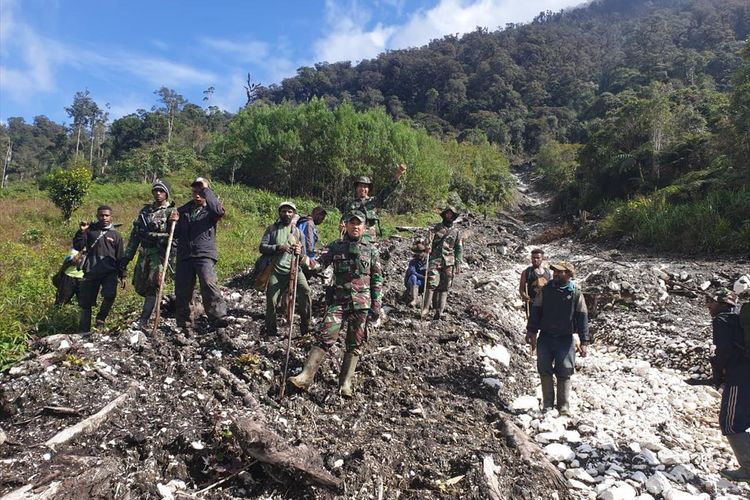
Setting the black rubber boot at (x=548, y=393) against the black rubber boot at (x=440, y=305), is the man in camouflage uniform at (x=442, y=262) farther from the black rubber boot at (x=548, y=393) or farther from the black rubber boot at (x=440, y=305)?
the black rubber boot at (x=548, y=393)

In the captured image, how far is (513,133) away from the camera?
75.2 meters

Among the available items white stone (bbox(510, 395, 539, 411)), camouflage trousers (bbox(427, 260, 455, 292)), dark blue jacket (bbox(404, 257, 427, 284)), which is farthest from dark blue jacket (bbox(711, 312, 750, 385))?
dark blue jacket (bbox(404, 257, 427, 284))

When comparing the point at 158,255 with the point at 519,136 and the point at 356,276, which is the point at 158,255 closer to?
the point at 356,276

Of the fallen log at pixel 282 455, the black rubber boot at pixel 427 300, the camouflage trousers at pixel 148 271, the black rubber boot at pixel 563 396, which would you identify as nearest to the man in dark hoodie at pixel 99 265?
the camouflage trousers at pixel 148 271

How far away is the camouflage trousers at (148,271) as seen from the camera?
17.5 ft

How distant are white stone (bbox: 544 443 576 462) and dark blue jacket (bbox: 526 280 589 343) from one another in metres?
1.19

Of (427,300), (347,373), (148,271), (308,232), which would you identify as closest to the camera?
(347,373)

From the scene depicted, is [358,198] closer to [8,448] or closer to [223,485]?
[223,485]

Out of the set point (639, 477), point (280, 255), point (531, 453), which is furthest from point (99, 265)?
point (639, 477)

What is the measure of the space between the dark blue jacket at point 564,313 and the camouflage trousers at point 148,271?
4.43 meters

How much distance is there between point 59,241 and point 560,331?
14.0 metres

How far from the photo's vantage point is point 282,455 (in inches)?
120

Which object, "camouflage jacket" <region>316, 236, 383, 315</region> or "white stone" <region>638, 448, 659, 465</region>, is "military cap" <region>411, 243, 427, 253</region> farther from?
"white stone" <region>638, 448, 659, 465</region>

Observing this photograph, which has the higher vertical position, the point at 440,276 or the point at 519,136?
the point at 519,136
